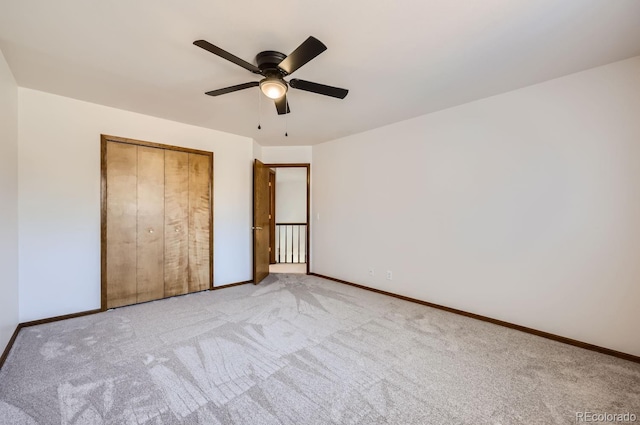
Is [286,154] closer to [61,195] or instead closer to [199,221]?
[199,221]

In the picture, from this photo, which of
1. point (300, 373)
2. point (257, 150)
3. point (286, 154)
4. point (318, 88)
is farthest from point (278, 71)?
point (286, 154)

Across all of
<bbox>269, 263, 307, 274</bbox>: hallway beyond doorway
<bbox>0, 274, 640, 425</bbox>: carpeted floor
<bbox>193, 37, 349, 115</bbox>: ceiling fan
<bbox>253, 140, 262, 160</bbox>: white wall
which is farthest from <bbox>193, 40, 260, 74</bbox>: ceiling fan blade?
<bbox>269, 263, 307, 274</bbox>: hallway beyond doorway

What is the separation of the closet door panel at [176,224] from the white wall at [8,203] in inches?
53.7

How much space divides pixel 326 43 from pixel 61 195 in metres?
3.33

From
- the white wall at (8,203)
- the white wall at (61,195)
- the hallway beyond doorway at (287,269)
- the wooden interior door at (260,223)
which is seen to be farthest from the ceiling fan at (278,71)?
the hallway beyond doorway at (287,269)

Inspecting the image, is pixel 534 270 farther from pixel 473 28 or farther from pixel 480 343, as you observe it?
pixel 473 28

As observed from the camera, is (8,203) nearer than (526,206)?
Yes

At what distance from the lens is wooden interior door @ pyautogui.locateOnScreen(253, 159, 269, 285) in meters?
4.32

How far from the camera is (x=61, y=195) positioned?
2.91m

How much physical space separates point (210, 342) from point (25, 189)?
8.46 feet

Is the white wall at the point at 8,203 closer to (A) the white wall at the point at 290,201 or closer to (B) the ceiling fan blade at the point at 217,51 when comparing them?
(B) the ceiling fan blade at the point at 217,51

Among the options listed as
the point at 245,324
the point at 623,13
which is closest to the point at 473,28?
Result: the point at 623,13

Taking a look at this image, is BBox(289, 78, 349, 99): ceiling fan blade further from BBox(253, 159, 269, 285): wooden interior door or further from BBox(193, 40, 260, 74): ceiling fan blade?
BBox(253, 159, 269, 285): wooden interior door

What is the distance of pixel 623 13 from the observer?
5.46ft
